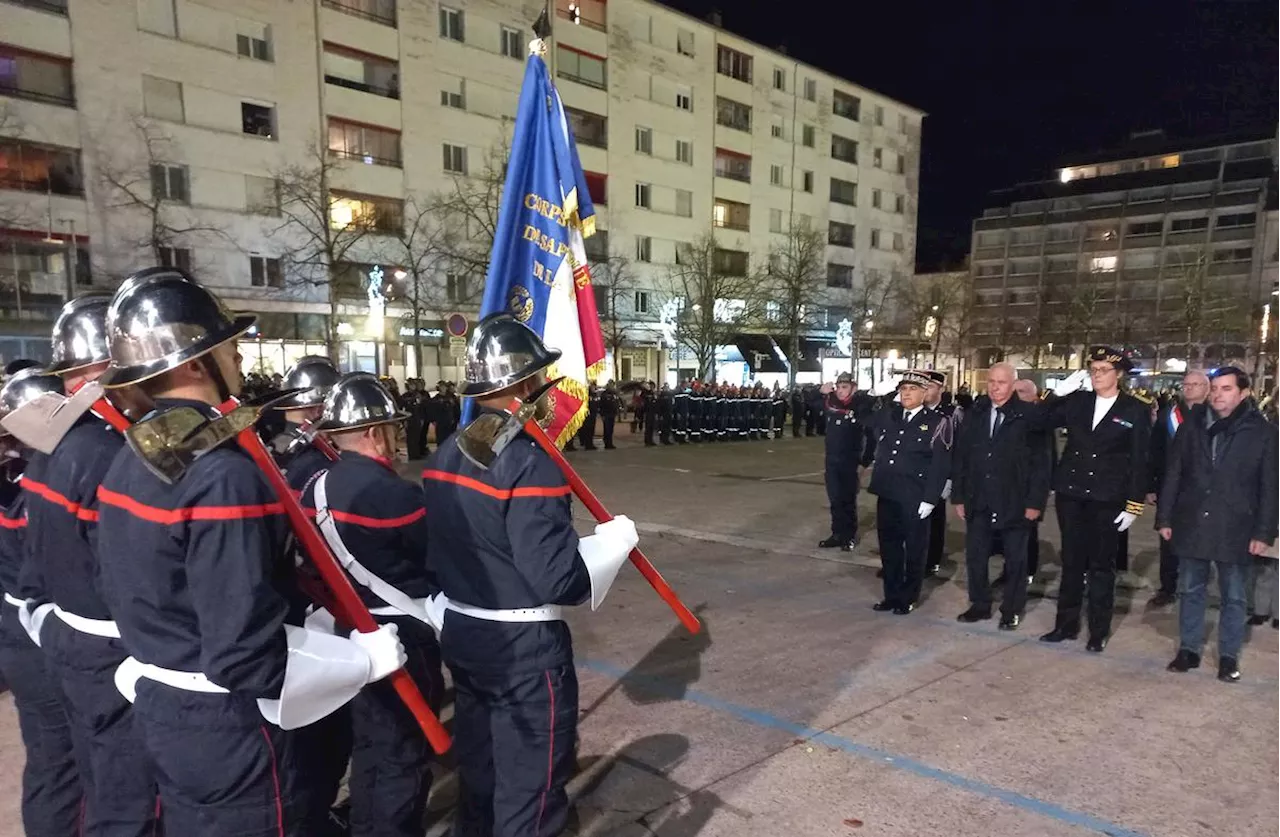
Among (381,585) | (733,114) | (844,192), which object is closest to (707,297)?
(733,114)

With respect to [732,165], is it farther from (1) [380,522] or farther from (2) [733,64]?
(1) [380,522]

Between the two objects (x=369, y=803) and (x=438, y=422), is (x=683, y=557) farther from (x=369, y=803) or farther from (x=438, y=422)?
(x=438, y=422)

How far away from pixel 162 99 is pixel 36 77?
3281 millimetres

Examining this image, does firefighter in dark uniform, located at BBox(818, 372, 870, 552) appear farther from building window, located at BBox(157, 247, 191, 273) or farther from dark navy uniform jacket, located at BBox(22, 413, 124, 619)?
building window, located at BBox(157, 247, 191, 273)

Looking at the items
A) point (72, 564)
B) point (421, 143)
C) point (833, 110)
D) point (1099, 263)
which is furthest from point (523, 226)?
point (1099, 263)

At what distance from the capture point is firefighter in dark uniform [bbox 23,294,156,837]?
8.25 ft

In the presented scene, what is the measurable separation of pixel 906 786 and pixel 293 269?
29.3 metres

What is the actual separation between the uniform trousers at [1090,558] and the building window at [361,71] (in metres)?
30.6

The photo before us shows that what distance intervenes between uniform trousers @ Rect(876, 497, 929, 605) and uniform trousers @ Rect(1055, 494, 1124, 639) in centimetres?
104

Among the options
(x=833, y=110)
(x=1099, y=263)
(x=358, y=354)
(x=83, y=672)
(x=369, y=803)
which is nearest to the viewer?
(x=83, y=672)

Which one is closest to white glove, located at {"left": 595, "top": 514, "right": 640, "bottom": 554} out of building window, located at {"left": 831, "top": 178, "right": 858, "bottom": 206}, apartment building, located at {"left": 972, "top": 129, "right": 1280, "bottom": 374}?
apartment building, located at {"left": 972, "top": 129, "right": 1280, "bottom": 374}

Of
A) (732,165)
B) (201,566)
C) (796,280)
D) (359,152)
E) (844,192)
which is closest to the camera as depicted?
(201,566)

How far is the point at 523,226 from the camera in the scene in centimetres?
501

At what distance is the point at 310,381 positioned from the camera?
506 cm
